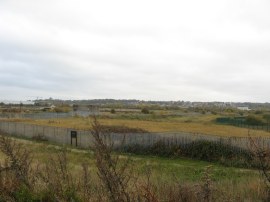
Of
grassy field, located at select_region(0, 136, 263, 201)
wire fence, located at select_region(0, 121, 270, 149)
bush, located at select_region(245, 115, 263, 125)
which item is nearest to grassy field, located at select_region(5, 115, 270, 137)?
wire fence, located at select_region(0, 121, 270, 149)

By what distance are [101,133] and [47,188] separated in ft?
10.1

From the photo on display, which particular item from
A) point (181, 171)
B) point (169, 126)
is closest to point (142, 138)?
point (181, 171)

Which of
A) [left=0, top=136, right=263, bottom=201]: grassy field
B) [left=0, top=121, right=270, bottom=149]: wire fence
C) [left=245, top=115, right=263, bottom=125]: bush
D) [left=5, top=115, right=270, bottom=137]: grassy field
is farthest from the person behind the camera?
[left=245, top=115, right=263, bottom=125]: bush

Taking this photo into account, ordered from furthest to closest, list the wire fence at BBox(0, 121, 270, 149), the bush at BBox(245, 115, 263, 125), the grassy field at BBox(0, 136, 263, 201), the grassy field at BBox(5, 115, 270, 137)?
the bush at BBox(245, 115, 263, 125) < the grassy field at BBox(5, 115, 270, 137) < the wire fence at BBox(0, 121, 270, 149) < the grassy field at BBox(0, 136, 263, 201)

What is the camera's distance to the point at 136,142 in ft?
122

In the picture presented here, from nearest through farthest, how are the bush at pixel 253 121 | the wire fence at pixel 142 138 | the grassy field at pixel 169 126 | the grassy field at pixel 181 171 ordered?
the grassy field at pixel 181 171 < the wire fence at pixel 142 138 < the grassy field at pixel 169 126 < the bush at pixel 253 121

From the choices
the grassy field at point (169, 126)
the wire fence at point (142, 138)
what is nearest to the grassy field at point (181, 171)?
the wire fence at point (142, 138)

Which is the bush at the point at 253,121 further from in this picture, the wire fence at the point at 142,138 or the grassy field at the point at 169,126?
the wire fence at the point at 142,138

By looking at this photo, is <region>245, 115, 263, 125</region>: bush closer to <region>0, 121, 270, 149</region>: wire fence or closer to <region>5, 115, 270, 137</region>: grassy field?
<region>5, 115, 270, 137</region>: grassy field

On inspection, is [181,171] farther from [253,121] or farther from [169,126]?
[253,121]

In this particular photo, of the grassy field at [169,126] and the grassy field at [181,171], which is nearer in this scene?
the grassy field at [181,171]

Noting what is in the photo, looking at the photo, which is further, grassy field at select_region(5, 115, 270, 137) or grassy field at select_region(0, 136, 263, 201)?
grassy field at select_region(5, 115, 270, 137)

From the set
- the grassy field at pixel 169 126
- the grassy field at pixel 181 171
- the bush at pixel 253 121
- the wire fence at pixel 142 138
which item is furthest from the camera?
the bush at pixel 253 121

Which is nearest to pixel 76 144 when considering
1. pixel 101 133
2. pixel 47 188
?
pixel 47 188
